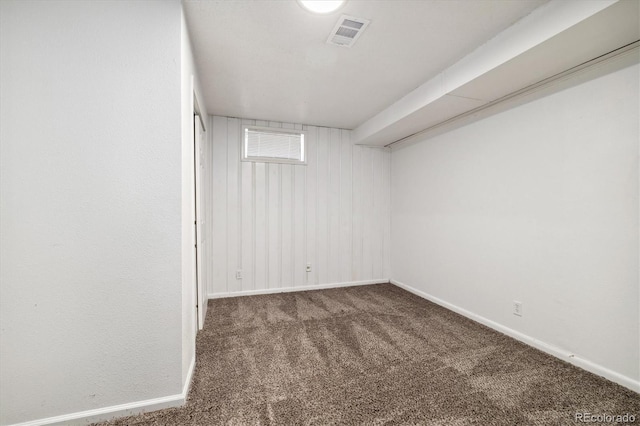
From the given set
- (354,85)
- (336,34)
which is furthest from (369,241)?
(336,34)

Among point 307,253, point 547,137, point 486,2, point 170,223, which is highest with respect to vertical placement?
point 486,2

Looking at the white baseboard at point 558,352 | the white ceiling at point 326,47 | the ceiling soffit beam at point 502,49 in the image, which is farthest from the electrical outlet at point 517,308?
the white ceiling at point 326,47

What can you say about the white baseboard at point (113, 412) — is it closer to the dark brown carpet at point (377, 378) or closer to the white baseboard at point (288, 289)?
the dark brown carpet at point (377, 378)

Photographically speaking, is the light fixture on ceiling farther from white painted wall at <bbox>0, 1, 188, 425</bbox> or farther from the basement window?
the basement window

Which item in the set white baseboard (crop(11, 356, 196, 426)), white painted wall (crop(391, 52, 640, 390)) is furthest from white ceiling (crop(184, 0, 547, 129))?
white baseboard (crop(11, 356, 196, 426))

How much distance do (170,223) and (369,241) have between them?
335 cm

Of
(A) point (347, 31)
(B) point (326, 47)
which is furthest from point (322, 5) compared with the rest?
(B) point (326, 47)

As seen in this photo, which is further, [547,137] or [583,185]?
[547,137]

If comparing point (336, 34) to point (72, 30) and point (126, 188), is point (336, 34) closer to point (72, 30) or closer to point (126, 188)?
point (72, 30)

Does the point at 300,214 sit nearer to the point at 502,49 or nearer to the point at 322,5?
the point at 322,5

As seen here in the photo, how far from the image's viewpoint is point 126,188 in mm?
1585

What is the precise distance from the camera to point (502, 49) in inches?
77.3

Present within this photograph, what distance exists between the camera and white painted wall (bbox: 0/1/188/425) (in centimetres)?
146

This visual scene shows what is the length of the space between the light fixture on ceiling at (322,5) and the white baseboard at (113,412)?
2.51m
